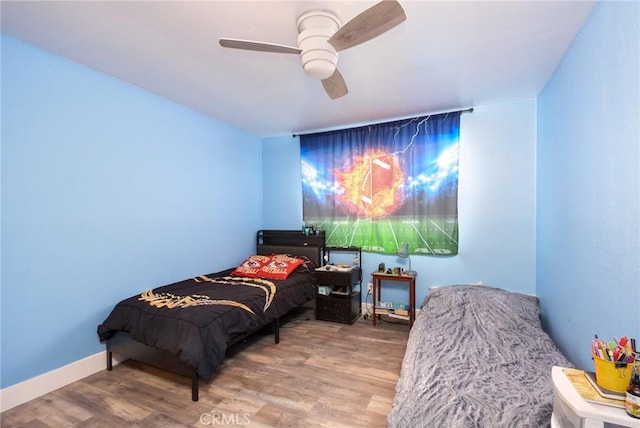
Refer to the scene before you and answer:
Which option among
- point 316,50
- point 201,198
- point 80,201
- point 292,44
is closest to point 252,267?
point 201,198

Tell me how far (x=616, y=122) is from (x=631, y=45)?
351mm

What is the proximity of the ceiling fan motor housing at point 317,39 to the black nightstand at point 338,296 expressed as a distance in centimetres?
245

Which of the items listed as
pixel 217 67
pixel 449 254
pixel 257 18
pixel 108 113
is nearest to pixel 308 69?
pixel 257 18

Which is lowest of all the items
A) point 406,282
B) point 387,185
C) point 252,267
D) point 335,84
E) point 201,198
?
point 406,282

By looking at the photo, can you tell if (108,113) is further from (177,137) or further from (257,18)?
(257,18)

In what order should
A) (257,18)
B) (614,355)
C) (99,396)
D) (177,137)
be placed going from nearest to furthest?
1. (614,355)
2. (257,18)
3. (99,396)
4. (177,137)

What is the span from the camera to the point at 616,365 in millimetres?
1057

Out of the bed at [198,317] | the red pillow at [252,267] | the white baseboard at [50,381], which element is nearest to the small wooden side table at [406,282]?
the bed at [198,317]

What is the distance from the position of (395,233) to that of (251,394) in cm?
240

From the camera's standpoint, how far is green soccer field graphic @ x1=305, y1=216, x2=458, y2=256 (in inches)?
135

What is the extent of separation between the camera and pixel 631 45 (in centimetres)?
132

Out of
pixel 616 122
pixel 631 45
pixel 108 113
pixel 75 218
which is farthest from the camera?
pixel 108 113

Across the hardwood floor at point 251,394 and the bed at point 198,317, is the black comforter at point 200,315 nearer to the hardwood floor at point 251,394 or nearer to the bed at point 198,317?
the bed at point 198,317

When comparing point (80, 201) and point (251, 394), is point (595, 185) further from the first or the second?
point (80, 201)
